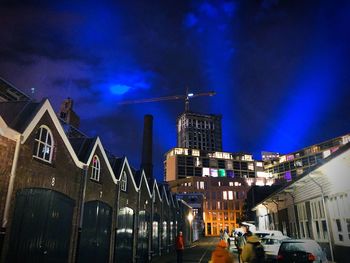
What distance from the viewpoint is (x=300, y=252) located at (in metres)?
12.6

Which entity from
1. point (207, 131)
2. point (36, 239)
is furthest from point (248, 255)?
point (207, 131)

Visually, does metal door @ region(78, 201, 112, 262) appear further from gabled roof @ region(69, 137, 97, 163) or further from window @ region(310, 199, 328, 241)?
window @ region(310, 199, 328, 241)

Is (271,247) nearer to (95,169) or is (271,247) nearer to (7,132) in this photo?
(95,169)

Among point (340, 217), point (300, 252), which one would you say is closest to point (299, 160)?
point (340, 217)

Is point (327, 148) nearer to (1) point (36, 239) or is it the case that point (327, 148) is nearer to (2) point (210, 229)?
(2) point (210, 229)

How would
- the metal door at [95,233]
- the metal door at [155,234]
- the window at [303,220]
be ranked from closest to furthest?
the metal door at [95,233], the window at [303,220], the metal door at [155,234]

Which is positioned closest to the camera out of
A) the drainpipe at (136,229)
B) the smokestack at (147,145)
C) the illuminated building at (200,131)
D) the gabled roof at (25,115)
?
the gabled roof at (25,115)

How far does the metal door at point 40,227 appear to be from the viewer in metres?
9.82

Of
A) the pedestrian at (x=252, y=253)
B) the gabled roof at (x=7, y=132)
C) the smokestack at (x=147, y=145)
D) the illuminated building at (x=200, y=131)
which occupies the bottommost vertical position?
the pedestrian at (x=252, y=253)

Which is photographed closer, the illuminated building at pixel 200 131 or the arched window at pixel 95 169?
the arched window at pixel 95 169

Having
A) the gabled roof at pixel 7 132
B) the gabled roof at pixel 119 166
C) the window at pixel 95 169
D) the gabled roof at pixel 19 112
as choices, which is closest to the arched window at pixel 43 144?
the gabled roof at pixel 19 112

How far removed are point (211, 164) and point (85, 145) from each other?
133m

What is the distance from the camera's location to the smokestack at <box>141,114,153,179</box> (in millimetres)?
39678

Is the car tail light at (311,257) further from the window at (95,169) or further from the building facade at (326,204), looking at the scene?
the window at (95,169)
